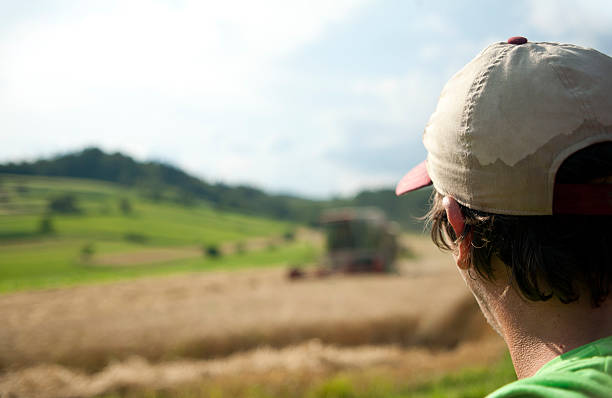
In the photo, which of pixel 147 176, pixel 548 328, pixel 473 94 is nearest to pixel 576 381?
pixel 548 328

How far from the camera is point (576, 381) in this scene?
890 mm

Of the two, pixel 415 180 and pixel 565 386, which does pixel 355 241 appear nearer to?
pixel 415 180

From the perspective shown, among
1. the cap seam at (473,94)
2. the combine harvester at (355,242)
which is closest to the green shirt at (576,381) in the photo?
the cap seam at (473,94)

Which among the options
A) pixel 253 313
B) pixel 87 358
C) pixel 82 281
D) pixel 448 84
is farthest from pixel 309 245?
pixel 448 84

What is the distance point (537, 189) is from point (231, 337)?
24.2ft

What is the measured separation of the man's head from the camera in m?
1.04

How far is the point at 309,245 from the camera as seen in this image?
3838 cm

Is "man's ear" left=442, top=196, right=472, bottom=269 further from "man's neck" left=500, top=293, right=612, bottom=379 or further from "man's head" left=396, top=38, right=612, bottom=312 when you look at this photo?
"man's neck" left=500, top=293, right=612, bottom=379

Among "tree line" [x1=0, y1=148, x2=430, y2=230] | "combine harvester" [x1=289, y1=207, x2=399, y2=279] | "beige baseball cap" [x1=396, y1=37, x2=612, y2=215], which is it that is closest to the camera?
"beige baseball cap" [x1=396, y1=37, x2=612, y2=215]

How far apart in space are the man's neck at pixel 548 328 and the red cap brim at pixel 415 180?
1.29ft

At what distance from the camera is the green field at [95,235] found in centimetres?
778

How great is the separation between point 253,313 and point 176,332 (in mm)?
1667

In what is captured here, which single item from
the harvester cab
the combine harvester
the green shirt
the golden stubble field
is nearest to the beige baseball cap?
the green shirt

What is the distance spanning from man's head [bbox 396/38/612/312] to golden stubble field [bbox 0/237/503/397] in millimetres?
4810
